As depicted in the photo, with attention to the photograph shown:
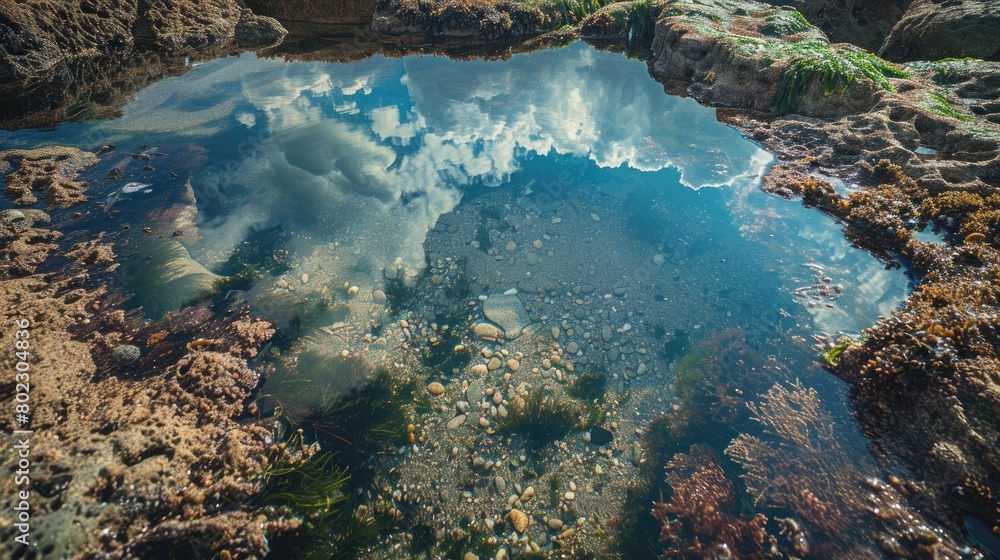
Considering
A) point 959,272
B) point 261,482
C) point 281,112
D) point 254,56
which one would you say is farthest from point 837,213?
point 254,56

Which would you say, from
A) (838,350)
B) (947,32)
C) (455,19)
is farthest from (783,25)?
(838,350)

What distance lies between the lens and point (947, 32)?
8.99m

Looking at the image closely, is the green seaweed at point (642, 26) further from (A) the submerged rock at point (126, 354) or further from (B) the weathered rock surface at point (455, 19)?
(A) the submerged rock at point (126, 354)

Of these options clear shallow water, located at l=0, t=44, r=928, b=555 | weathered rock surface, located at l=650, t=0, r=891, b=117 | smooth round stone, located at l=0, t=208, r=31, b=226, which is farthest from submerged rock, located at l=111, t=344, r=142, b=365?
weathered rock surface, located at l=650, t=0, r=891, b=117

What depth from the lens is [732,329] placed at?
485cm

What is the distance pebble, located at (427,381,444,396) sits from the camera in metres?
4.35

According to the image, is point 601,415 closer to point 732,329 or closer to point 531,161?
point 732,329

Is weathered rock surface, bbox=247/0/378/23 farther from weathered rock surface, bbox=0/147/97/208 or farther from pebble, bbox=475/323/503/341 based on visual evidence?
pebble, bbox=475/323/503/341

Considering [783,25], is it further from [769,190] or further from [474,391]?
[474,391]

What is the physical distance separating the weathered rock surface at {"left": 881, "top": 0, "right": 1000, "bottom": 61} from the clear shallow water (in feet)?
20.5

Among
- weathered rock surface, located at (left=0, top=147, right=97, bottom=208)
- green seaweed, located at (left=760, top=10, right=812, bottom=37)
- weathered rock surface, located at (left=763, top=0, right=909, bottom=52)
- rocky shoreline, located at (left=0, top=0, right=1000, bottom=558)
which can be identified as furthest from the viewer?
weathered rock surface, located at (left=763, top=0, right=909, bottom=52)

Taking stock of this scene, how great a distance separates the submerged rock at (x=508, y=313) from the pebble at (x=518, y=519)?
193 centimetres

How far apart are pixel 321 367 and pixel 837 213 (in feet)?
25.6

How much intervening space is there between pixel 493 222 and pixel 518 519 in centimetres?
407
